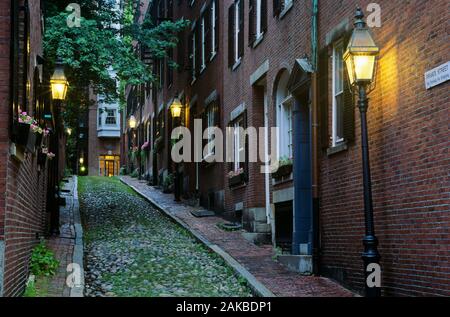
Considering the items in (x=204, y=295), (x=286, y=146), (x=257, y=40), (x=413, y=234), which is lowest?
(x=204, y=295)

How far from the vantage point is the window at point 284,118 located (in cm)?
1526

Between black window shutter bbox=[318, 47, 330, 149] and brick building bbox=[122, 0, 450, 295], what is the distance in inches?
1.3

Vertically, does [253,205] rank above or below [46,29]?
below

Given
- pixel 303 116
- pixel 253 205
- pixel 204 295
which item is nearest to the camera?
pixel 204 295

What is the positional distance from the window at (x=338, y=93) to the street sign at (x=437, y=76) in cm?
317

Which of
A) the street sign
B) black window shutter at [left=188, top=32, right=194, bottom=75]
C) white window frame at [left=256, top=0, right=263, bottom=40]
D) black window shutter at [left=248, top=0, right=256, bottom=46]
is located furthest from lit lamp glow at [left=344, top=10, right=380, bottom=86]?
black window shutter at [left=188, top=32, right=194, bottom=75]

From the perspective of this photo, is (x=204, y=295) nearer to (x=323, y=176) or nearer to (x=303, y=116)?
(x=323, y=176)

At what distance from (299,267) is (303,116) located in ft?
10.5

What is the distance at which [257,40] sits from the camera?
17.0 m

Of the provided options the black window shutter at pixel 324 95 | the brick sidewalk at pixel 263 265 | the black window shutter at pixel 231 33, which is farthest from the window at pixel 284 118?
the black window shutter at pixel 231 33

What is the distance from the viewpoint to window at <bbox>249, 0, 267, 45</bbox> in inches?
655

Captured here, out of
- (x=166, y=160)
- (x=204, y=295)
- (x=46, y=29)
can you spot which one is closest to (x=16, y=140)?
(x=204, y=295)

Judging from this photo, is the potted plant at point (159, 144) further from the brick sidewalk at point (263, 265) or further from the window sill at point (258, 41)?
the window sill at point (258, 41)

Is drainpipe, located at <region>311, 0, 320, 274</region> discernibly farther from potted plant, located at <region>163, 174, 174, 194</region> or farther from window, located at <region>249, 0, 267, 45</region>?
potted plant, located at <region>163, 174, 174, 194</region>
